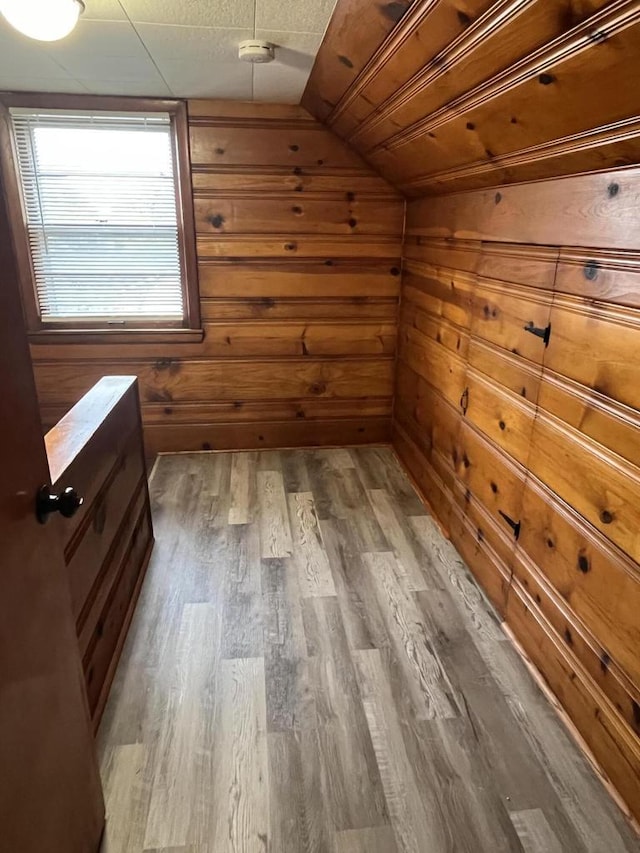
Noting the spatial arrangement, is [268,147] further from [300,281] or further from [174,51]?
[174,51]

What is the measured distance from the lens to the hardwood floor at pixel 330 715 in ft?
4.42

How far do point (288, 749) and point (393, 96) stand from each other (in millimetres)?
2220

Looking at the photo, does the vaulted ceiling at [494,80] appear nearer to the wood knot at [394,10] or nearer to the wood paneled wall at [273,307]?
the wood knot at [394,10]

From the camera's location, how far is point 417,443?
10.2 feet

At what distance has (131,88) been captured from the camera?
2680mm

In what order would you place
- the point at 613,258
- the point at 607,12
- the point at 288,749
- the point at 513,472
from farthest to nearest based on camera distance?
the point at 513,472, the point at 288,749, the point at 613,258, the point at 607,12

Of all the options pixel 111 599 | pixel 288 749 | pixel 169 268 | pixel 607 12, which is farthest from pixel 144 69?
pixel 288 749

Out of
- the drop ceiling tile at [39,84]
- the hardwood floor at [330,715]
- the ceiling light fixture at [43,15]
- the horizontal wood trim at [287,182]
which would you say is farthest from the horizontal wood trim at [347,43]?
the hardwood floor at [330,715]

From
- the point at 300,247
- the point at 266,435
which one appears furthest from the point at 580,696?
the point at 300,247

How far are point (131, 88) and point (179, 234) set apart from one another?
73 cm

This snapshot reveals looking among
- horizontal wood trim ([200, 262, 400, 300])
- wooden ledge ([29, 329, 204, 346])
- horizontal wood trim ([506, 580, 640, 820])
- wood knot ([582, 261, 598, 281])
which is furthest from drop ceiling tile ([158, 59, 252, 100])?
horizontal wood trim ([506, 580, 640, 820])

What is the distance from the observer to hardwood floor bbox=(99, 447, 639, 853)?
4.42 ft

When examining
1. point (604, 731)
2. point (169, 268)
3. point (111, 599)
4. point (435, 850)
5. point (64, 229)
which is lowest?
point (435, 850)

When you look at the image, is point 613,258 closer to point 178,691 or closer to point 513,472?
point 513,472
